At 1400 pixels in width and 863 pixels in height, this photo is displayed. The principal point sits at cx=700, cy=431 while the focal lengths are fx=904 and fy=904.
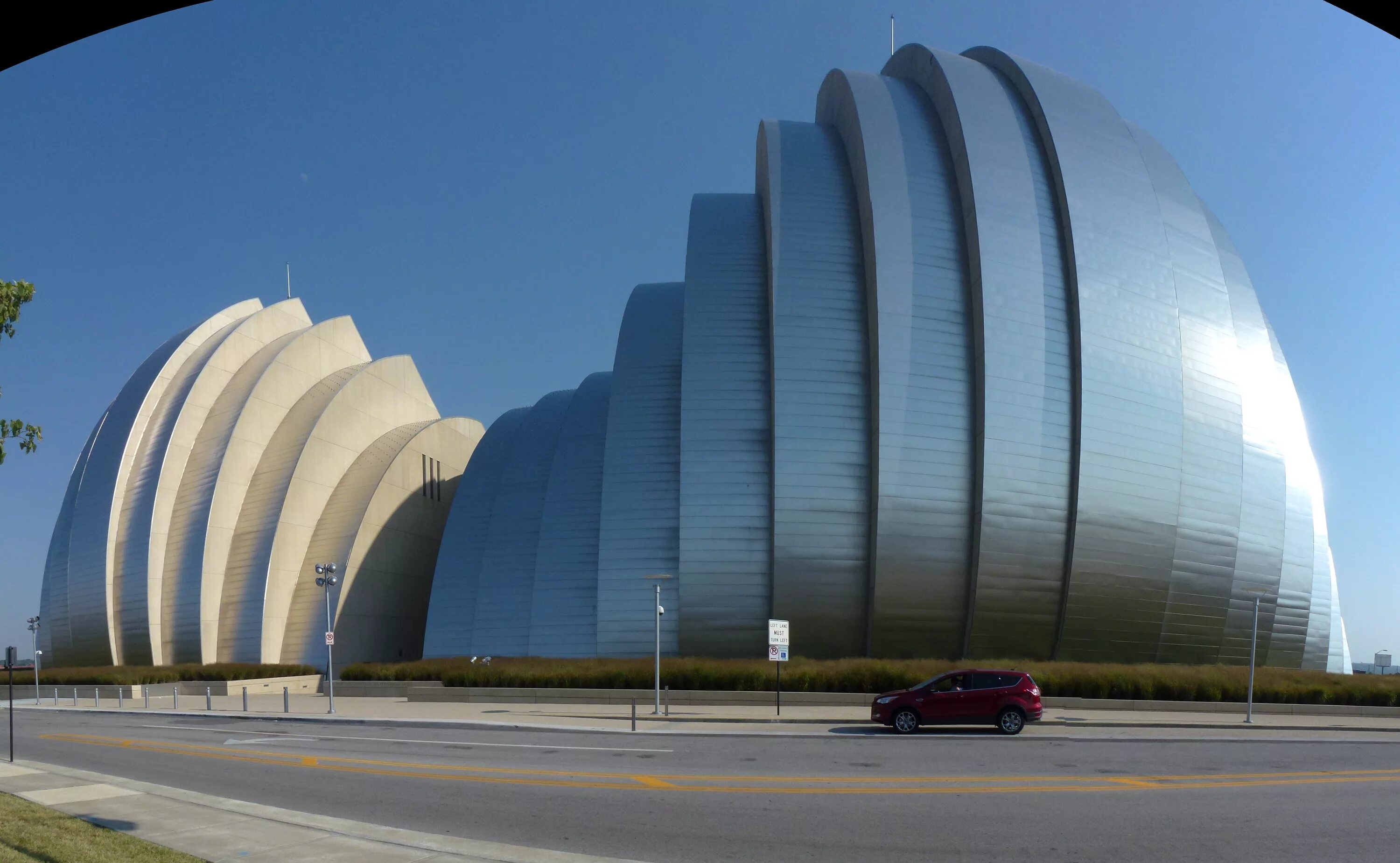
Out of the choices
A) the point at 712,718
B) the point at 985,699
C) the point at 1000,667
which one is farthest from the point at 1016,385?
the point at 712,718

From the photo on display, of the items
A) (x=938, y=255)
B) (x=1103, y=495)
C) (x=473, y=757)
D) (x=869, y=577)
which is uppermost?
(x=938, y=255)

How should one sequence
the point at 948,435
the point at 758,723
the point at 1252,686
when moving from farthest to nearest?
the point at 948,435, the point at 1252,686, the point at 758,723

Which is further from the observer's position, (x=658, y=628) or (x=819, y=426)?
(x=819, y=426)

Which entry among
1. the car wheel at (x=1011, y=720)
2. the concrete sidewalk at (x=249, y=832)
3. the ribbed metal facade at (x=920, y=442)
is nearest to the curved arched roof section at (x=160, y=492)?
the ribbed metal facade at (x=920, y=442)

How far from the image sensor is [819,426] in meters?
36.2

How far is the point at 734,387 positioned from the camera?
3822 cm

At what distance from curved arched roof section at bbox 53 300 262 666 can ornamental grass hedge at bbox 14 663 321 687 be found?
2.97m

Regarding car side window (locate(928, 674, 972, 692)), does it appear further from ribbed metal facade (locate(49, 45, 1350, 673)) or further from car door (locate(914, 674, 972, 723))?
ribbed metal facade (locate(49, 45, 1350, 673))

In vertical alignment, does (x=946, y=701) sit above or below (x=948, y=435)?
below

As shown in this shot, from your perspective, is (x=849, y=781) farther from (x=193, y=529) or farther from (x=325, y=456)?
(x=193, y=529)

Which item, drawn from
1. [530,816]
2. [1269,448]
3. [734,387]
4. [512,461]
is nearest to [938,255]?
[734,387]

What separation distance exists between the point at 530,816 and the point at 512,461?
35.8 m

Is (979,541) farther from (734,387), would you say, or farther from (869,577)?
(734,387)

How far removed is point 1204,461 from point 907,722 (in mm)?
22273
